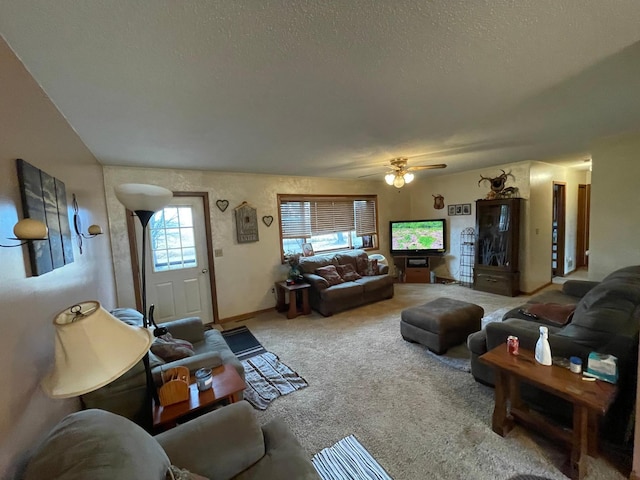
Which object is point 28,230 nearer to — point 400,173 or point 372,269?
point 400,173

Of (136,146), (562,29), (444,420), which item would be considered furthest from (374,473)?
(136,146)

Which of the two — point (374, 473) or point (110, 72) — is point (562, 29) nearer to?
point (110, 72)

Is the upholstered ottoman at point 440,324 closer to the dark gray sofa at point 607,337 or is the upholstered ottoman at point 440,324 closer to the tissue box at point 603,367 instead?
the dark gray sofa at point 607,337

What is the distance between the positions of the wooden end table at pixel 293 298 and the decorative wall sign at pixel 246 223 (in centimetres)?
94

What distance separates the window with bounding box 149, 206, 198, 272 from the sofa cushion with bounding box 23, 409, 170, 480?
10.5 feet

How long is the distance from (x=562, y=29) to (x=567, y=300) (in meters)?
3.11

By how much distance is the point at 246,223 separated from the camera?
4.45m

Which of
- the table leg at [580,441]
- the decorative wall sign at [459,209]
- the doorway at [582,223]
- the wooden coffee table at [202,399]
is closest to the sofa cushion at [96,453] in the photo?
the wooden coffee table at [202,399]

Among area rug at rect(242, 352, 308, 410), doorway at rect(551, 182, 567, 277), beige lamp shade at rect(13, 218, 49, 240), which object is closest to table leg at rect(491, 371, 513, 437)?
area rug at rect(242, 352, 308, 410)

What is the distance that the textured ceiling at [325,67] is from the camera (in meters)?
1.08

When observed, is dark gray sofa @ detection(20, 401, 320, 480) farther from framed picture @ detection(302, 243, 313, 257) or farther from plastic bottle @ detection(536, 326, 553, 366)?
framed picture @ detection(302, 243, 313, 257)

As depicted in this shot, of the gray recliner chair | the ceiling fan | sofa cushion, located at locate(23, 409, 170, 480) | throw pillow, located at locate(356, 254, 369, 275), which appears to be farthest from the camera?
throw pillow, located at locate(356, 254, 369, 275)


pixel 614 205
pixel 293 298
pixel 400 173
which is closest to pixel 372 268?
pixel 293 298

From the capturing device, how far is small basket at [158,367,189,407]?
1.64 meters
